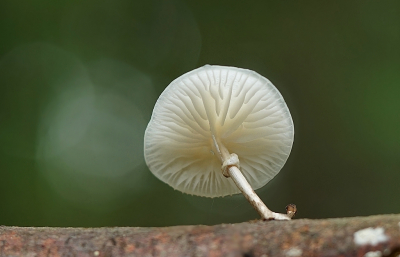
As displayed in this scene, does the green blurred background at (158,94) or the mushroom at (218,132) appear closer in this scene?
the mushroom at (218,132)

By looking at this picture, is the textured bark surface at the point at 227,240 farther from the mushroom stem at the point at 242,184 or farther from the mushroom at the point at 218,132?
the mushroom at the point at 218,132

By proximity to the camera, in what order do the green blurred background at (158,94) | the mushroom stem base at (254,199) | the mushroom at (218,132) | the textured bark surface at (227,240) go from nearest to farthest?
the textured bark surface at (227,240)
the mushroom stem base at (254,199)
the mushroom at (218,132)
the green blurred background at (158,94)

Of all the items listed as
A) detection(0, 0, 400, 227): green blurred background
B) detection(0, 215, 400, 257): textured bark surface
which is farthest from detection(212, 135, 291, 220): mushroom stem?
detection(0, 0, 400, 227): green blurred background

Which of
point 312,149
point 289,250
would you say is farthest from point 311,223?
point 312,149

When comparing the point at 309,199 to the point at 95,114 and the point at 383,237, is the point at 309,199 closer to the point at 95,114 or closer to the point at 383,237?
the point at 383,237

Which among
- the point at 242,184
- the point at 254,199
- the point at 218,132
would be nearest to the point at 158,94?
the point at 218,132

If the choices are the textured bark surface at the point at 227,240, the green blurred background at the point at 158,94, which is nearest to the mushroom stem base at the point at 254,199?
the textured bark surface at the point at 227,240

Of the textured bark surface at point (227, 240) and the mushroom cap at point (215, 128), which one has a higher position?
the mushroom cap at point (215, 128)

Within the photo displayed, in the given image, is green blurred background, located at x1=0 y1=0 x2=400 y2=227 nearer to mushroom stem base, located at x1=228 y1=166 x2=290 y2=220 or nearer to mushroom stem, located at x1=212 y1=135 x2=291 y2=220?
mushroom stem, located at x1=212 y1=135 x2=291 y2=220
